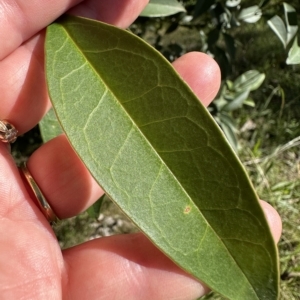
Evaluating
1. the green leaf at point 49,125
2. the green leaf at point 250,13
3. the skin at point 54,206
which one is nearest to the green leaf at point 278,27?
the green leaf at point 250,13

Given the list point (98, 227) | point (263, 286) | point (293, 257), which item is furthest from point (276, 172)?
point (263, 286)

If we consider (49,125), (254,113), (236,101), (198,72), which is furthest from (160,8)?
(254,113)

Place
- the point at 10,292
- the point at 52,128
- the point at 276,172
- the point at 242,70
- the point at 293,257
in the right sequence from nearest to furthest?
1. the point at 10,292
2. the point at 52,128
3. the point at 293,257
4. the point at 276,172
5. the point at 242,70

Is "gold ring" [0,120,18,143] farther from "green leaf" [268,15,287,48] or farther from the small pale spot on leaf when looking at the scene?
"green leaf" [268,15,287,48]

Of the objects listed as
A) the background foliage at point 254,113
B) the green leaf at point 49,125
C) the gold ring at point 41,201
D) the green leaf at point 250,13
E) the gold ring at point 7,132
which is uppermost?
the gold ring at point 7,132

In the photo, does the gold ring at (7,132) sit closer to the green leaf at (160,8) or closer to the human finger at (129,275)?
the human finger at (129,275)

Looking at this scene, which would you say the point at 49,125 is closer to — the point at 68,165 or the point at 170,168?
the point at 68,165

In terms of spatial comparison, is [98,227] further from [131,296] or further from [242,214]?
[242,214]
